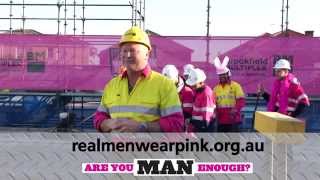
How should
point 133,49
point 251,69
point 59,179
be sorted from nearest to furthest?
point 59,179 < point 133,49 < point 251,69

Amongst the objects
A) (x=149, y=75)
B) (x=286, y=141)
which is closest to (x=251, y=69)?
(x=149, y=75)

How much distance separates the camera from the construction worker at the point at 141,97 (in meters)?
3.97

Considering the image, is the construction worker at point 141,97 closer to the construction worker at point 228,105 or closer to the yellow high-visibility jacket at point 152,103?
the yellow high-visibility jacket at point 152,103

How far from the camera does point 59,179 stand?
11.9ft

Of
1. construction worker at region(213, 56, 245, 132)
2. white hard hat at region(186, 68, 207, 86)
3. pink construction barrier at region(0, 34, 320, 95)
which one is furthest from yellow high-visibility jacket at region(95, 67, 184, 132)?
pink construction barrier at region(0, 34, 320, 95)

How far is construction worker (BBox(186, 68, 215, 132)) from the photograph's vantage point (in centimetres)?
816

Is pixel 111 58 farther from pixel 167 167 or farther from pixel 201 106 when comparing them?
pixel 167 167

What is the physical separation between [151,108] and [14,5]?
49.2 feet

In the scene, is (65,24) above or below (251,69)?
above

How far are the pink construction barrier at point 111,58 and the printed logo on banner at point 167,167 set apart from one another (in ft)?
33.3

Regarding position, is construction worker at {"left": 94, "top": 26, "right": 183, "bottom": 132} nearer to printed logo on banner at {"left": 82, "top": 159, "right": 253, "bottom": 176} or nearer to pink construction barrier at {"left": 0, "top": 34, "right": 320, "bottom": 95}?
printed logo on banner at {"left": 82, "top": 159, "right": 253, "bottom": 176}

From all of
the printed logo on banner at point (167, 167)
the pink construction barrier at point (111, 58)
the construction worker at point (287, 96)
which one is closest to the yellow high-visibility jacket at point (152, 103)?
the printed logo on banner at point (167, 167)

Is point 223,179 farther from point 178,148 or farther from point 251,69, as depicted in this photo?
point 251,69

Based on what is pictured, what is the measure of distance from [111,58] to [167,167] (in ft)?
34.5
